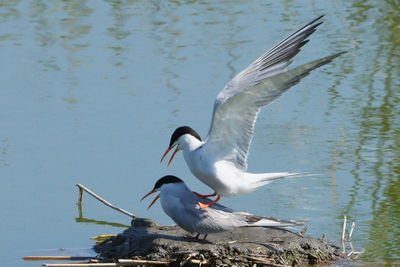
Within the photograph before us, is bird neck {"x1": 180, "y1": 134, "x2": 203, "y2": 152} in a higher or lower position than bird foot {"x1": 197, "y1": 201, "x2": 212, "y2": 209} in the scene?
higher

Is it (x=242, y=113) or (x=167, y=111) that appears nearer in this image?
(x=242, y=113)

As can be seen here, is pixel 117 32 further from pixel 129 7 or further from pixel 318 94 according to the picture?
pixel 318 94

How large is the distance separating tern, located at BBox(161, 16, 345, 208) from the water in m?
0.83

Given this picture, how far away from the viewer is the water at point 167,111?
922 centimetres

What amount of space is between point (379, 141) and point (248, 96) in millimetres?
2743

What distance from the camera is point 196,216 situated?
27.7 ft

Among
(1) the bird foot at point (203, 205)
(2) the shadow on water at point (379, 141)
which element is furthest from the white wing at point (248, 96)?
(2) the shadow on water at point (379, 141)

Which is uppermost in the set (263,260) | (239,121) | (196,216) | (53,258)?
(239,121)

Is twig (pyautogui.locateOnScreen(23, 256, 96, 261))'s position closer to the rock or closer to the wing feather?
the rock

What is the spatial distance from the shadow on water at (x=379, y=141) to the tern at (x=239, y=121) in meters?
1.00

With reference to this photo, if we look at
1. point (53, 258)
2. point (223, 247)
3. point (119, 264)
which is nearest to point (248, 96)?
point (223, 247)

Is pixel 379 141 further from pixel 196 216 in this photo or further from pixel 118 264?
pixel 118 264

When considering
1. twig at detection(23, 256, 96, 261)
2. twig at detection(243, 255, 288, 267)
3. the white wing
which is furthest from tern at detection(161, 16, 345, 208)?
twig at detection(23, 256, 96, 261)

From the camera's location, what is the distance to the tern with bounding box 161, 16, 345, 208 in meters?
8.11
